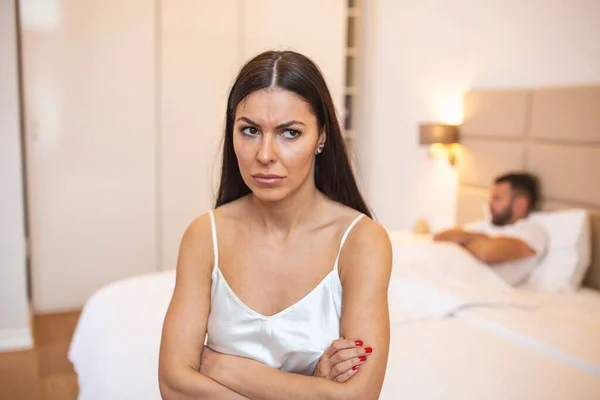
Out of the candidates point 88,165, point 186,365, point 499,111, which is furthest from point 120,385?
point 499,111

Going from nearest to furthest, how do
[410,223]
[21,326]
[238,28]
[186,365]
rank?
[186,365], [21,326], [238,28], [410,223]

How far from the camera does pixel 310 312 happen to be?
4.44 feet

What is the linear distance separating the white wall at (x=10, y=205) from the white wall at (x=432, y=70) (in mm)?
2395

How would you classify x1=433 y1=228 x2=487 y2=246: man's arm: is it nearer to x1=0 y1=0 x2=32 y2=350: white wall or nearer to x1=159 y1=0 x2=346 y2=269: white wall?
x1=159 y1=0 x2=346 y2=269: white wall

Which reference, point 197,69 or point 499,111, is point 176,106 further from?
point 499,111

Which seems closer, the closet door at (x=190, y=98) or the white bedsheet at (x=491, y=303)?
the white bedsheet at (x=491, y=303)

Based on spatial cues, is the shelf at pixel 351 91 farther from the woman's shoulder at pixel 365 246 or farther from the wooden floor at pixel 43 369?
the woman's shoulder at pixel 365 246

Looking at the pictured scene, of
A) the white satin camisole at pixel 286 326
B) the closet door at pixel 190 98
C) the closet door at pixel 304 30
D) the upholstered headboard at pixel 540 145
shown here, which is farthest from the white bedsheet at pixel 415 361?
the closet door at pixel 304 30

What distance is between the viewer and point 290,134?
1.29 meters

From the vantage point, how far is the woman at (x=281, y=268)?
1.27m

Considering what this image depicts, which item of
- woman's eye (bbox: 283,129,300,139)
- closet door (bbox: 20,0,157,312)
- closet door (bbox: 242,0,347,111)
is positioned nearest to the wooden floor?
closet door (bbox: 20,0,157,312)

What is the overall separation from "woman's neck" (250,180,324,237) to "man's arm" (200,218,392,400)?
13cm

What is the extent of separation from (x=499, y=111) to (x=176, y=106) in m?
2.03

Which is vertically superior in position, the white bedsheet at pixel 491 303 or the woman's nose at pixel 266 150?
the woman's nose at pixel 266 150
